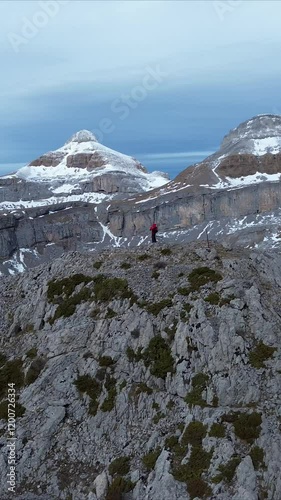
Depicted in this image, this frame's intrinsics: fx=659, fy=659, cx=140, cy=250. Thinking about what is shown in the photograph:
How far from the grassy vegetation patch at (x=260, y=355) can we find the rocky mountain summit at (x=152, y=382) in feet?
0.22

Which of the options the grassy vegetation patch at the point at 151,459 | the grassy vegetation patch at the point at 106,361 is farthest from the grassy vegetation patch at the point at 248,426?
the grassy vegetation patch at the point at 106,361

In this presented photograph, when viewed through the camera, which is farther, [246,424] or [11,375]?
[11,375]

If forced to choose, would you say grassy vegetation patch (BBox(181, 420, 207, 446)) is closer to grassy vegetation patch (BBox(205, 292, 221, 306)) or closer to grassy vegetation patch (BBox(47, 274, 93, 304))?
grassy vegetation patch (BBox(205, 292, 221, 306))

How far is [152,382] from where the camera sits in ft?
92.4

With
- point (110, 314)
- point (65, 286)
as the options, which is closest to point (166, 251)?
point (65, 286)

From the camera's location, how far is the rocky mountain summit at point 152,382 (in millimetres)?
24391

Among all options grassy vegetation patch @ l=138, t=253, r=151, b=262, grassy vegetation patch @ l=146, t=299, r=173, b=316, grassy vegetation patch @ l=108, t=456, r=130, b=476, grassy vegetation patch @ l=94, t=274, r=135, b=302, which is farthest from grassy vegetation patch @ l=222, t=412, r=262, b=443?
grassy vegetation patch @ l=138, t=253, r=151, b=262

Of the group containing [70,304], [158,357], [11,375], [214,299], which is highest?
[214,299]

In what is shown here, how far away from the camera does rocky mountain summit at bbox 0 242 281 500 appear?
Answer: 24391 millimetres

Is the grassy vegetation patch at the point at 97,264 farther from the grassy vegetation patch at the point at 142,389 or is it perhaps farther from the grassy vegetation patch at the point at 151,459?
the grassy vegetation patch at the point at 151,459

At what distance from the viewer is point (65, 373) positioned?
2978cm

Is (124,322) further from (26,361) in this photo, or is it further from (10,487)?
(10,487)

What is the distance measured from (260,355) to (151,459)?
6194mm

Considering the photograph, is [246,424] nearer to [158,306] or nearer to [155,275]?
[158,306]
